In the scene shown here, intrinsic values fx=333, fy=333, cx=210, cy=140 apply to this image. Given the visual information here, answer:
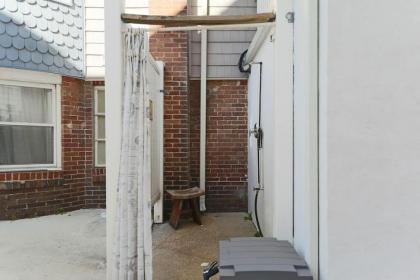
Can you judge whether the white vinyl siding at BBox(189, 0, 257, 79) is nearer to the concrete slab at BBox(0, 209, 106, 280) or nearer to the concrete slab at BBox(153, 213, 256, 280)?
Answer: the concrete slab at BBox(153, 213, 256, 280)

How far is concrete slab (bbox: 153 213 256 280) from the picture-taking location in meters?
3.33

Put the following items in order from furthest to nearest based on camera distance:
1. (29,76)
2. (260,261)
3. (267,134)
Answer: (29,76), (267,134), (260,261)

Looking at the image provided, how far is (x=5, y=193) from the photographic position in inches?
202

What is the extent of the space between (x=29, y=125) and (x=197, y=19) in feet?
12.9

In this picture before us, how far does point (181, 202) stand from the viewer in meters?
4.93

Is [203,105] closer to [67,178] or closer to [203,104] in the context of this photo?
[203,104]

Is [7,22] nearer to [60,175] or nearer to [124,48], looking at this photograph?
[60,175]

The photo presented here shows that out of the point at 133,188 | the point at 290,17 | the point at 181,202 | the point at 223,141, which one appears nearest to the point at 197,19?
the point at 290,17

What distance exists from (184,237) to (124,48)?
8.62ft

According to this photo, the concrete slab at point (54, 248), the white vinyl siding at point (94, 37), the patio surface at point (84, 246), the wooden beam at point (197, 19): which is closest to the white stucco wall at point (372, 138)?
the wooden beam at point (197, 19)

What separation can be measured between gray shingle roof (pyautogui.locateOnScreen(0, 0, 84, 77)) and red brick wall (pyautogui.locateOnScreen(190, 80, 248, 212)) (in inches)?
82.7

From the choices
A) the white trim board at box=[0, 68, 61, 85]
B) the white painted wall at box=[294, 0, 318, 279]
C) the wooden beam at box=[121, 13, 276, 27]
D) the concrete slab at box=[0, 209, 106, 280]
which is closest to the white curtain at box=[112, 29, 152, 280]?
the wooden beam at box=[121, 13, 276, 27]

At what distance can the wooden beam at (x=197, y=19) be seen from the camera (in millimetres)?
2779

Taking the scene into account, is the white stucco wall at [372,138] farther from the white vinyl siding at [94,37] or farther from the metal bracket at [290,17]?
Result: the white vinyl siding at [94,37]
